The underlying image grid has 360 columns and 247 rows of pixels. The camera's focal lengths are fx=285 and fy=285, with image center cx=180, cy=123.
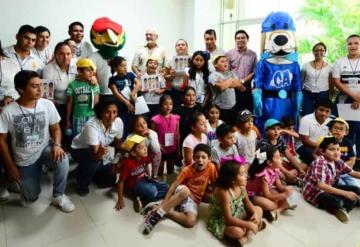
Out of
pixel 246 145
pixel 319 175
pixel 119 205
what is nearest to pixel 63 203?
pixel 119 205

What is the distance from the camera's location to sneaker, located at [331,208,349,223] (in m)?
1.99

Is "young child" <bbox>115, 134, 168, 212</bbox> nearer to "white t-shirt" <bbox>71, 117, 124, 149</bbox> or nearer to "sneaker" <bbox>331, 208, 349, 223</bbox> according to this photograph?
"white t-shirt" <bbox>71, 117, 124, 149</bbox>

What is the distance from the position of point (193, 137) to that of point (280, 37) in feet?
4.37

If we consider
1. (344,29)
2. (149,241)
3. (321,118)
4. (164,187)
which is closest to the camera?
(149,241)

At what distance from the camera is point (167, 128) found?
8.31 ft

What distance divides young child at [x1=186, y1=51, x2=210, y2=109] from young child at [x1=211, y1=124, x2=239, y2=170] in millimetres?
611

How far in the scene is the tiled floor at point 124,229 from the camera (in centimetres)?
175

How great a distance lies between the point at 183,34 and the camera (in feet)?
16.6

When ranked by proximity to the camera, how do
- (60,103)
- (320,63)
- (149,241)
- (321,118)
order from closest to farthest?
(149,241) < (60,103) < (321,118) < (320,63)

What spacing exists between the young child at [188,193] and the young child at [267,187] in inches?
11.7

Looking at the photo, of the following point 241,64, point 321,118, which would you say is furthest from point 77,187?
point 321,118

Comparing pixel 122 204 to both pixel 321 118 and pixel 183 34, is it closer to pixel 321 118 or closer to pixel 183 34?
pixel 321 118

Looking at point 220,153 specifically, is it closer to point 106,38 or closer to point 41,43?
point 106,38

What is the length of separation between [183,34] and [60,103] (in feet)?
10.3
